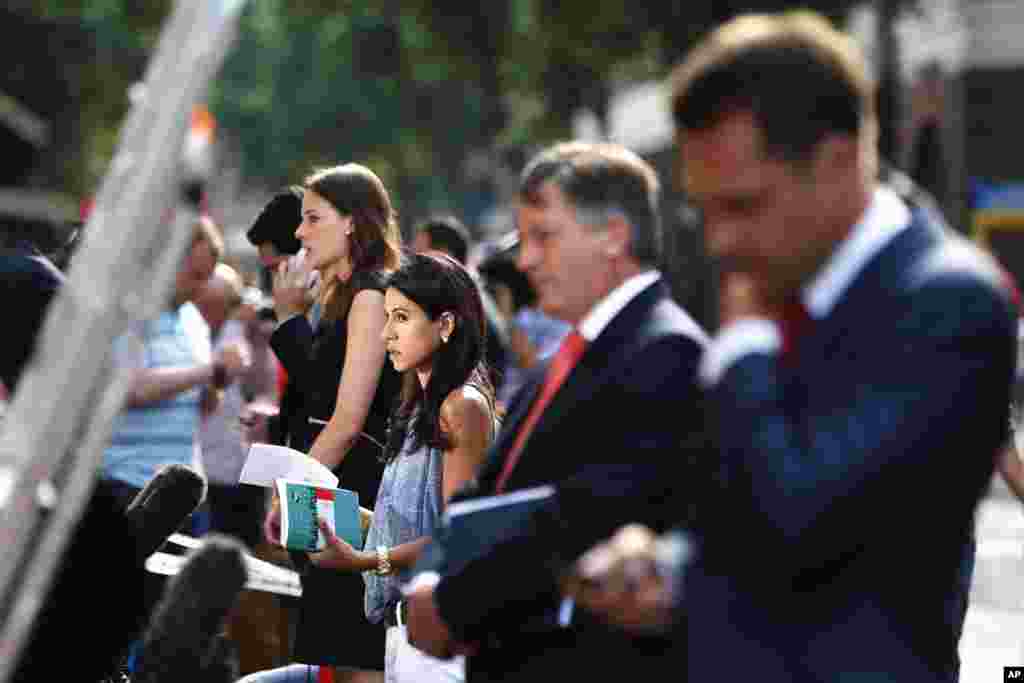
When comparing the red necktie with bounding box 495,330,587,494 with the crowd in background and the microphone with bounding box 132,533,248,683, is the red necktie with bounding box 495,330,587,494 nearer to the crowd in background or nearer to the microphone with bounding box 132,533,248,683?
the crowd in background

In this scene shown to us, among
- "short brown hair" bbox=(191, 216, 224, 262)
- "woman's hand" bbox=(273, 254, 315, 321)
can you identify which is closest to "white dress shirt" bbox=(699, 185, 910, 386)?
"woman's hand" bbox=(273, 254, 315, 321)

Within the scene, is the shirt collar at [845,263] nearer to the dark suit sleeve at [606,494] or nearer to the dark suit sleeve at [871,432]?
the dark suit sleeve at [871,432]

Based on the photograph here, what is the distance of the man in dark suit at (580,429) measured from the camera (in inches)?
151

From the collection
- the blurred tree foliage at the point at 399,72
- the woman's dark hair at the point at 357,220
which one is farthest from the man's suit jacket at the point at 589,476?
the blurred tree foliage at the point at 399,72

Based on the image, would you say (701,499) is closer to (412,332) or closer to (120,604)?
(120,604)

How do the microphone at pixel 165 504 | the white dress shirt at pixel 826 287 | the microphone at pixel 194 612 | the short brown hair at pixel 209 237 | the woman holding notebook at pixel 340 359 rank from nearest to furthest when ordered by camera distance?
the white dress shirt at pixel 826 287
the microphone at pixel 194 612
the microphone at pixel 165 504
the woman holding notebook at pixel 340 359
the short brown hair at pixel 209 237

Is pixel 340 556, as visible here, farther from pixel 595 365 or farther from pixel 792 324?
pixel 792 324

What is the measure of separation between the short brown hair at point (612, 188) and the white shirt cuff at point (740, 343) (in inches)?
30.8

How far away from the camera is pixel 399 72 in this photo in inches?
1828

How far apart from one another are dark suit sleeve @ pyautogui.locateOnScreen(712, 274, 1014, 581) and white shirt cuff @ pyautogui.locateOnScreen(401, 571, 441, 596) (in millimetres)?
Result: 917

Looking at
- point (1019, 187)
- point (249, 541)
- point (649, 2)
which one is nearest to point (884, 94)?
point (649, 2)

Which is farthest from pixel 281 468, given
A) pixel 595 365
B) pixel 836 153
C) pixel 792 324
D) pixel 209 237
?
pixel 209 237

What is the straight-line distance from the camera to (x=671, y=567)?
3.14 metres

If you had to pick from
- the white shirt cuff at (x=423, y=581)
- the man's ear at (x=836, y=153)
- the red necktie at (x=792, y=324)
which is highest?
the man's ear at (x=836, y=153)
